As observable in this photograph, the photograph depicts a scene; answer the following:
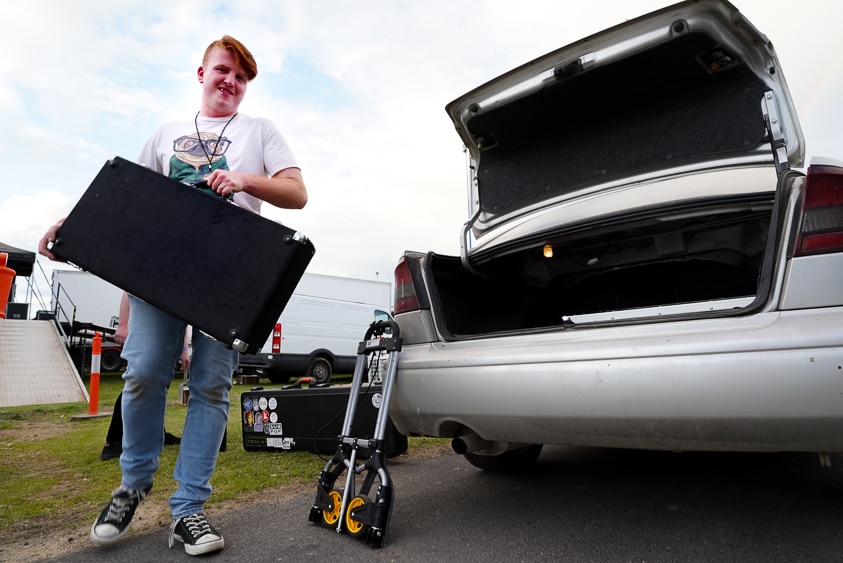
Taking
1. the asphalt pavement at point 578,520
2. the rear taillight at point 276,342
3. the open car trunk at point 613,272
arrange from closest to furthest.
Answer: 1. the asphalt pavement at point 578,520
2. the open car trunk at point 613,272
3. the rear taillight at point 276,342

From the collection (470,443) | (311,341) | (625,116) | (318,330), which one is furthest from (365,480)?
(318,330)

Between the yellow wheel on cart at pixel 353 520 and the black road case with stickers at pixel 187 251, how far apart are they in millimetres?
672

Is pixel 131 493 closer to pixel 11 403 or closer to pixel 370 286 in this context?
pixel 11 403

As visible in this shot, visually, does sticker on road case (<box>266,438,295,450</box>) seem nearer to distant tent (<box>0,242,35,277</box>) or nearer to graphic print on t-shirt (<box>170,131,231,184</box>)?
graphic print on t-shirt (<box>170,131,231,184</box>)

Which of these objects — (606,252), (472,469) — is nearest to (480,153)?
(606,252)

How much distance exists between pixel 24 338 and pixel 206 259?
12.8m

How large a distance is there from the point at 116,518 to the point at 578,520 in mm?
1733

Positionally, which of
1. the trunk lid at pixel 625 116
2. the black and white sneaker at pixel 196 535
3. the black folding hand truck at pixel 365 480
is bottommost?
the black and white sneaker at pixel 196 535

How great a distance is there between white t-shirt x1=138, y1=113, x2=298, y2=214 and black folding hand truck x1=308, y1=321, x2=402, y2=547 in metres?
0.82

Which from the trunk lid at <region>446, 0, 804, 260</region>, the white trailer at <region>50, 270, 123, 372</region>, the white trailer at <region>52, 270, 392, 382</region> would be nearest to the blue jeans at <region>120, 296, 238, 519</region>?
the trunk lid at <region>446, 0, 804, 260</region>

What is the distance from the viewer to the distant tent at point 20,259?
1607 centimetres

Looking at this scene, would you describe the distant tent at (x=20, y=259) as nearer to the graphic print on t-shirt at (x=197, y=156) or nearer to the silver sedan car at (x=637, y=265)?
the graphic print on t-shirt at (x=197, y=156)

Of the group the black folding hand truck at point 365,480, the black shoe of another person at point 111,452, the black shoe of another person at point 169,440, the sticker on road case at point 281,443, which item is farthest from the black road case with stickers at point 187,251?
the black shoe of another person at point 169,440

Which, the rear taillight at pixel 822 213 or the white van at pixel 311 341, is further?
the white van at pixel 311 341
